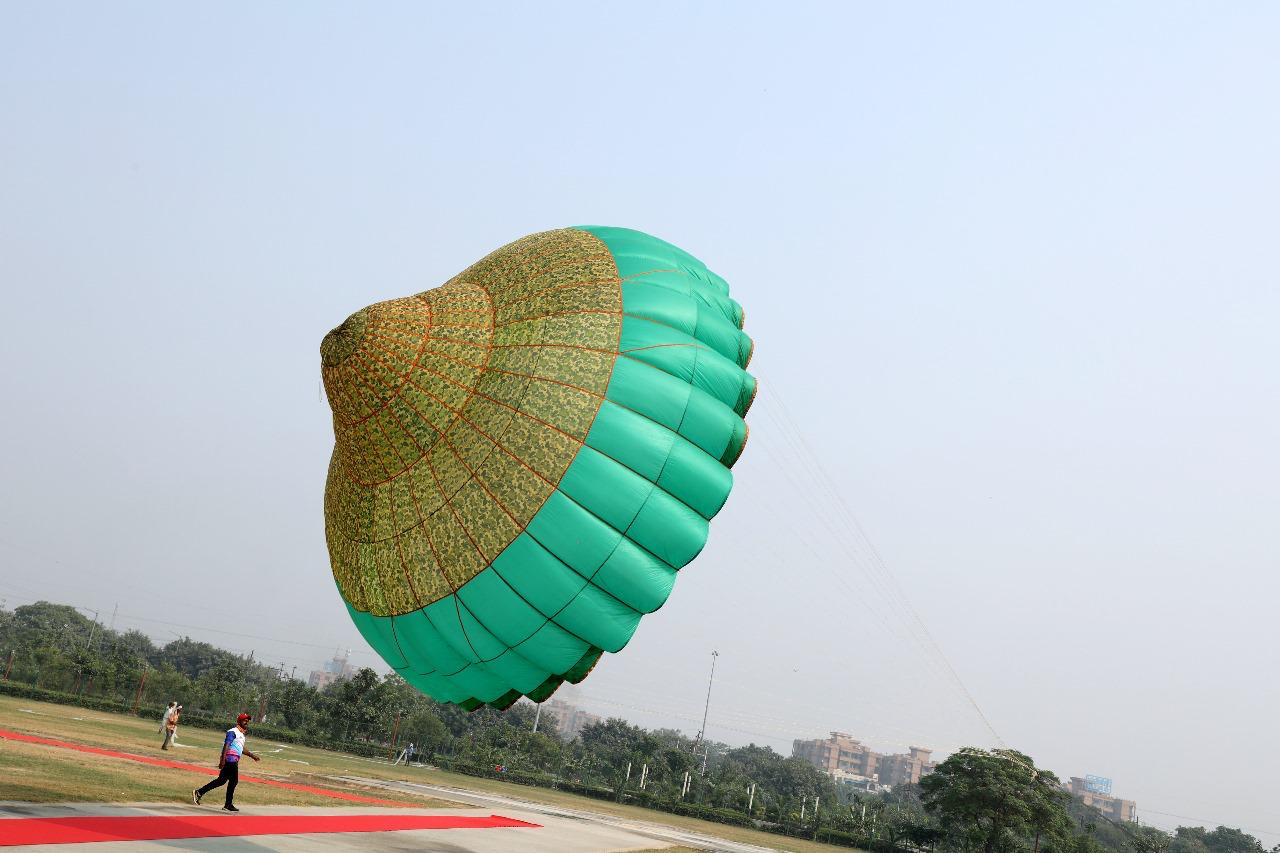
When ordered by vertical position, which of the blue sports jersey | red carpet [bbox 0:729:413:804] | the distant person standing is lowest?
red carpet [bbox 0:729:413:804]

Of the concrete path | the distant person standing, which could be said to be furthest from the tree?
the distant person standing

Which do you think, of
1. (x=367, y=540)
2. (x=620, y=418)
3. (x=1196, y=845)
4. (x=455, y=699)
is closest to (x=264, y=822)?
(x=455, y=699)

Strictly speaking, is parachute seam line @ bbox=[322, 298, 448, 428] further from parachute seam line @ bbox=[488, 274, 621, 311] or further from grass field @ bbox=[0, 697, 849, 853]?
grass field @ bbox=[0, 697, 849, 853]

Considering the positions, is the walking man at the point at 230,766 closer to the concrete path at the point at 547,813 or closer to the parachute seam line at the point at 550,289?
the parachute seam line at the point at 550,289

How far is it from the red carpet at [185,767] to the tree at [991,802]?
32.2 meters

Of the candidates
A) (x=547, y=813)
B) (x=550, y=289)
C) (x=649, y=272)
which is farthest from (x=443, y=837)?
(x=547, y=813)

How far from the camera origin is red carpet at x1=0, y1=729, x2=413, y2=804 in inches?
741

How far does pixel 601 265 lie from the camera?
1036cm

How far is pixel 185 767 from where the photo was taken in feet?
63.8

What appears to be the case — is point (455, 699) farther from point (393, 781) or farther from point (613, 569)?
point (393, 781)

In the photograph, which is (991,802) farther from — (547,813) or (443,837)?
(443,837)

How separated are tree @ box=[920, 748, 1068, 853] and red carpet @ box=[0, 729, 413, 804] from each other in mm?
32183

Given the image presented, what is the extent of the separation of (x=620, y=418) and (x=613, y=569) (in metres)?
1.48

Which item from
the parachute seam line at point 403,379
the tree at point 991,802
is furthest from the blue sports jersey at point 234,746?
the tree at point 991,802
